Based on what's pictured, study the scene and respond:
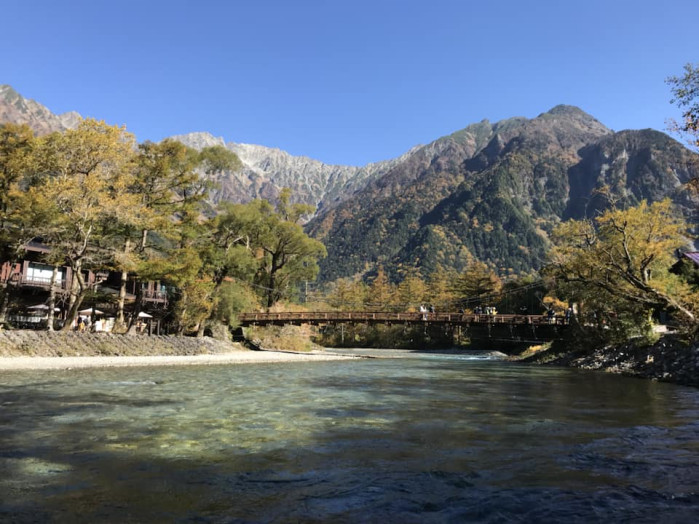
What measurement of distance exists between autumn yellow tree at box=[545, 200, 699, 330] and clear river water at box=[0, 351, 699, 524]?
14.0 m

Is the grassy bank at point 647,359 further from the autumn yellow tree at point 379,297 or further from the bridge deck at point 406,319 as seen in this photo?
the autumn yellow tree at point 379,297

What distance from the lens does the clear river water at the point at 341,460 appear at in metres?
4.49

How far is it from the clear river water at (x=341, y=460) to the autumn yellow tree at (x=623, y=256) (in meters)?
14.0

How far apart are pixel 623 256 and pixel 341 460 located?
25358 mm

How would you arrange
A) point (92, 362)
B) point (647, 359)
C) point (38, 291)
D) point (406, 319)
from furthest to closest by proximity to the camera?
point (406, 319) → point (38, 291) → point (647, 359) → point (92, 362)

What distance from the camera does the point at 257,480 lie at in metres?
5.41

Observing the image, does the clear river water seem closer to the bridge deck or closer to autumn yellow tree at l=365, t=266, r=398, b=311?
the bridge deck

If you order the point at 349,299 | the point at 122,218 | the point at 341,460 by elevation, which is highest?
the point at 122,218

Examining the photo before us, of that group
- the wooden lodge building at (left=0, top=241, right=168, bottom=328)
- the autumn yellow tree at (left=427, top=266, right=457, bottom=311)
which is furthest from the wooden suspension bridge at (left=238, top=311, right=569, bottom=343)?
the autumn yellow tree at (left=427, top=266, right=457, bottom=311)

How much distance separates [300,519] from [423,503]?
1273 mm

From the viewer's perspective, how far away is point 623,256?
86.8ft

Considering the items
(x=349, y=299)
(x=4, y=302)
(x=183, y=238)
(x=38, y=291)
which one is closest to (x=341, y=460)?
(x=4, y=302)

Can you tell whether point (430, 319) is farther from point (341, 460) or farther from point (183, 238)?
point (341, 460)

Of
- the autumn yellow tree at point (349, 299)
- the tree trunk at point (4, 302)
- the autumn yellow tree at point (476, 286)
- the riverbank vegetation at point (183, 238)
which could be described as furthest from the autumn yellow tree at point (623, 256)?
the autumn yellow tree at point (349, 299)
